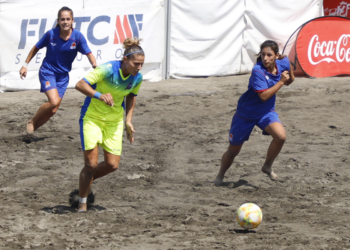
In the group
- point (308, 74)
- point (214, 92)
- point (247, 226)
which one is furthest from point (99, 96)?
point (308, 74)

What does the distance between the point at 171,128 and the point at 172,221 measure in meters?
4.11

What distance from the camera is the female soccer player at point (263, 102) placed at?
6.27 m

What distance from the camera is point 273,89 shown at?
6.21 m

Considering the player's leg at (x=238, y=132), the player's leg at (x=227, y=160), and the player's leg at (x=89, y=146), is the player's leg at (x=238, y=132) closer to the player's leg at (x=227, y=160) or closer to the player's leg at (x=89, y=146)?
the player's leg at (x=227, y=160)

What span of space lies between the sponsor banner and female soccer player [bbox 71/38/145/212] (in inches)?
344

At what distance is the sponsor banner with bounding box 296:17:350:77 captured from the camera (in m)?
13.5

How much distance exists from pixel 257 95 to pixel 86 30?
6.54 meters

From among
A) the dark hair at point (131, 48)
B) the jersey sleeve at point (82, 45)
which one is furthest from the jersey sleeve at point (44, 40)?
the dark hair at point (131, 48)

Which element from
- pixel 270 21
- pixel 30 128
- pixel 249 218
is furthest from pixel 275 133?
pixel 270 21

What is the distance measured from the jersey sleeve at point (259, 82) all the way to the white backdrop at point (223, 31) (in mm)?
7033

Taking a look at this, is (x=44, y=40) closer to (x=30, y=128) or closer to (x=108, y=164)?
(x=30, y=128)

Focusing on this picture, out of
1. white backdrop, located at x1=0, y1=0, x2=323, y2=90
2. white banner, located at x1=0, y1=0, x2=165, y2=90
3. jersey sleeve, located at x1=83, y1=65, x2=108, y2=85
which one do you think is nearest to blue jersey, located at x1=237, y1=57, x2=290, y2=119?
jersey sleeve, located at x1=83, y1=65, x2=108, y2=85

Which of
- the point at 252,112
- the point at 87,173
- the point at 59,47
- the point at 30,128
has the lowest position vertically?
the point at 30,128

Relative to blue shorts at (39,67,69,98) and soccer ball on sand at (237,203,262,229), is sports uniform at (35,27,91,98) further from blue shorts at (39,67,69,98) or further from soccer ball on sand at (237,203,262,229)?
soccer ball on sand at (237,203,262,229)
